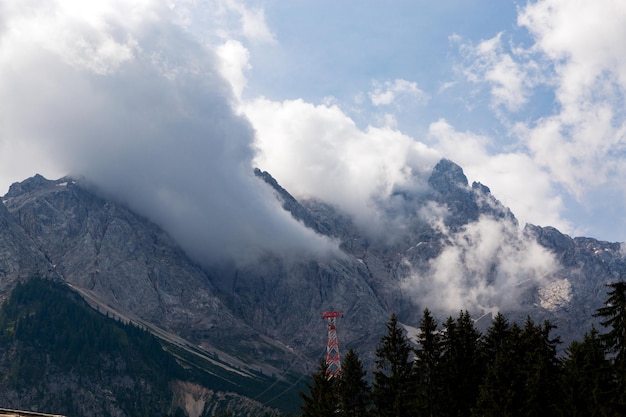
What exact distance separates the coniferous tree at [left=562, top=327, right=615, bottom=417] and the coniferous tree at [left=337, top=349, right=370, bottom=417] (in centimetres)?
2120

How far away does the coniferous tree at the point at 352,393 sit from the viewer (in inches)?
2803

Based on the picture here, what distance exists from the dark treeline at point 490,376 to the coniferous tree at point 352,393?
106 mm

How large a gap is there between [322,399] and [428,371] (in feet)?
37.6

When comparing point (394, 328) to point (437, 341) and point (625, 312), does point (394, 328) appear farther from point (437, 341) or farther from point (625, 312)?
point (625, 312)

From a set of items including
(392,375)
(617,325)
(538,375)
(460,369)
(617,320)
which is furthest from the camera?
(392,375)

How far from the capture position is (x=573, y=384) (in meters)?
59.2

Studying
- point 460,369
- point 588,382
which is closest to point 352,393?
point 460,369

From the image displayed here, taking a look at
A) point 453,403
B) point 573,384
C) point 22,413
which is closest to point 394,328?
point 453,403

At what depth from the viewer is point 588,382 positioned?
58344 mm

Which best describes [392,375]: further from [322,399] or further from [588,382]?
[588,382]

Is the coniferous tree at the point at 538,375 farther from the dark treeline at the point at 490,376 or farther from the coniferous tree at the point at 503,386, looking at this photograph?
the coniferous tree at the point at 503,386

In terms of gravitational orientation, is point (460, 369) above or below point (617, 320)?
below

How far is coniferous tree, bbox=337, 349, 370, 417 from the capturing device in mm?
71188

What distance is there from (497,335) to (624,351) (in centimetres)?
1573
